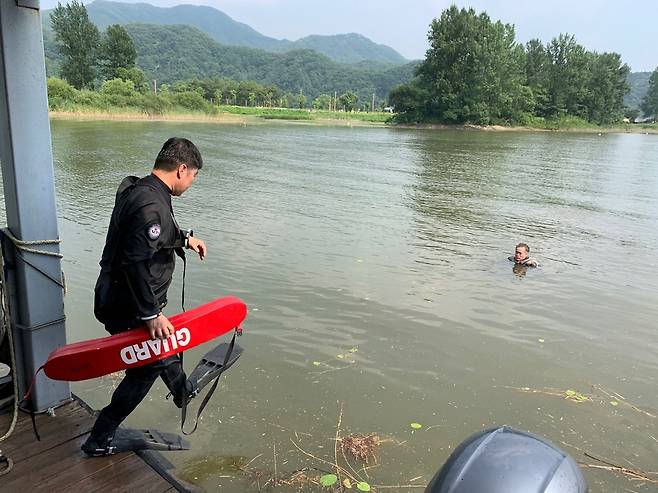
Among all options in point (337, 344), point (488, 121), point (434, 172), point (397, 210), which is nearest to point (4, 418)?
point (337, 344)

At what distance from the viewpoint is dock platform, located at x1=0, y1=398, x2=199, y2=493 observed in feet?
9.15

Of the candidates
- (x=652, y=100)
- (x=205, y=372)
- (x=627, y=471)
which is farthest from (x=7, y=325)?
(x=652, y=100)

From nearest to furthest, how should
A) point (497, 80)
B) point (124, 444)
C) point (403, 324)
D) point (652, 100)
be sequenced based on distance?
1. point (124, 444)
2. point (403, 324)
3. point (497, 80)
4. point (652, 100)

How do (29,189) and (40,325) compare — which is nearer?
(29,189)

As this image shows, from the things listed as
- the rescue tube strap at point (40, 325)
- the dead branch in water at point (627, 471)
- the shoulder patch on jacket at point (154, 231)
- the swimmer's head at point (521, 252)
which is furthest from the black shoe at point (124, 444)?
the swimmer's head at point (521, 252)

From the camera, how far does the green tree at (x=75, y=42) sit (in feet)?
261

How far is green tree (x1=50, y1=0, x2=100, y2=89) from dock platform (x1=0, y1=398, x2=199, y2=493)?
87.8 metres

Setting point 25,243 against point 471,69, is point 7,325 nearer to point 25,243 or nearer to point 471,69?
point 25,243

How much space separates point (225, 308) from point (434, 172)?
2145 cm

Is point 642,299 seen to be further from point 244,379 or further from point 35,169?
point 35,169

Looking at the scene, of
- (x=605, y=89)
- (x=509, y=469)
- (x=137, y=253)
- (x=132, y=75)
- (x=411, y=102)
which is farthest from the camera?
(x=605, y=89)

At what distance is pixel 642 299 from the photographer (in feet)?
27.0

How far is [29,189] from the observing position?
312 centimetres

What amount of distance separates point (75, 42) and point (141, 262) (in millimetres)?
91598
